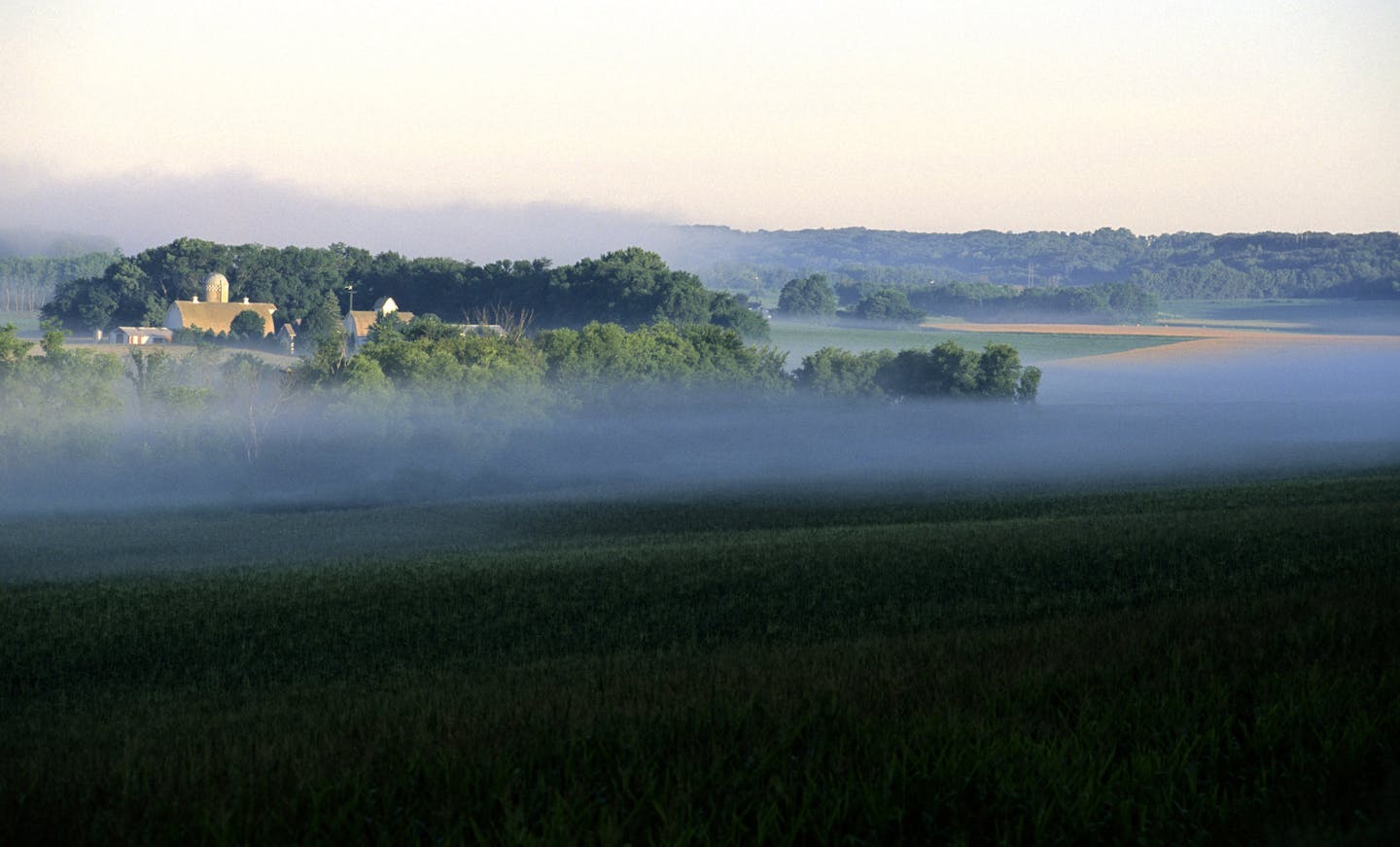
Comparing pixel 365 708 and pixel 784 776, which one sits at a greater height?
pixel 784 776

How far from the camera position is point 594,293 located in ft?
536

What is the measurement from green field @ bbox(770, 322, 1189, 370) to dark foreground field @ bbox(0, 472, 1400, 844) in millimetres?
134208

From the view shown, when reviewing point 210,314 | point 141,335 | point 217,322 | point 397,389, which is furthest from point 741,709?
point 141,335

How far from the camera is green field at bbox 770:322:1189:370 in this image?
160 meters

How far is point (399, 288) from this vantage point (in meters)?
190

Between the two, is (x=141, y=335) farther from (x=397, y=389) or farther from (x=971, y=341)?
(x=971, y=341)

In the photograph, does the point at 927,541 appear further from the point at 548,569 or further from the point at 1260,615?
the point at 1260,615

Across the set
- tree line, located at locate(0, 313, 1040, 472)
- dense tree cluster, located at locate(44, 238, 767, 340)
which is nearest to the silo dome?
dense tree cluster, located at locate(44, 238, 767, 340)

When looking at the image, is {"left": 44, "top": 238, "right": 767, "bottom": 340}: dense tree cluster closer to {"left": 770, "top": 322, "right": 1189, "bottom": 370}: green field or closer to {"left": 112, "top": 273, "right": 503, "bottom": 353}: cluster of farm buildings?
{"left": 112, "top": 273, "right": 503, "bottom": 353}: cluster of farm buildings

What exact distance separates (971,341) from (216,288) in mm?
109881

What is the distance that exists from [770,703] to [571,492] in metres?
57.3

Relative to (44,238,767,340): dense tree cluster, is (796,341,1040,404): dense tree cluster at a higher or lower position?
lower

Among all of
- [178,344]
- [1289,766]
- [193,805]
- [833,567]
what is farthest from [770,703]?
[178,344]

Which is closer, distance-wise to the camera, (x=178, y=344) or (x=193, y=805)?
Result: (x=193, y=805)
